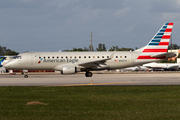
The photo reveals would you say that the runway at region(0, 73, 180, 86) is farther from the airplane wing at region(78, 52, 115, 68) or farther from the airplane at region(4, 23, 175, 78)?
the airplane at region(4, 23, 175, 78)

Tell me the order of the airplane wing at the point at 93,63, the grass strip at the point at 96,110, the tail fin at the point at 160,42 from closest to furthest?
the grass strip at the point at 96,110 → the airplane wing at the point at 93,63 → the tail fin at the point at 160,42

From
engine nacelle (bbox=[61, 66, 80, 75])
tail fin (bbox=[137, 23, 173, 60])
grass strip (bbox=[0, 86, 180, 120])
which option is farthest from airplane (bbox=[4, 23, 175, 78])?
grass strip (bbox=[0, 86, 180, 120])

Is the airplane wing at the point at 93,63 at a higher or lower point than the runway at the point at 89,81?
higher

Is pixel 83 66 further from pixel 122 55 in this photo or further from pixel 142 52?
pixel 142 52

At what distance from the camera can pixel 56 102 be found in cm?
1426

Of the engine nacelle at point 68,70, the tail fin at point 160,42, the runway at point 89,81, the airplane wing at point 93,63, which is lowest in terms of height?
the runway at point 89,81

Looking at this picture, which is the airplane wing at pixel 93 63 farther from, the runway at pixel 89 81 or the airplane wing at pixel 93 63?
the runway at pixel 89 81

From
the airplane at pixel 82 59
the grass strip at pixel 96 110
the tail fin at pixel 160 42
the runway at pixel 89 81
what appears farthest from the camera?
the tail fin at pixel 160 42

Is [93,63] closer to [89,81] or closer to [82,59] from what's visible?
[82,59]

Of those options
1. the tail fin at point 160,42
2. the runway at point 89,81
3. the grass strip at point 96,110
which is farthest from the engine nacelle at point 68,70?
the grass strip at point 96,110

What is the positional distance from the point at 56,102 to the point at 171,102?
6132mm

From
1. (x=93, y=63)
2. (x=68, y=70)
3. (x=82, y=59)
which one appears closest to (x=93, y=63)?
(x=93, y=63)

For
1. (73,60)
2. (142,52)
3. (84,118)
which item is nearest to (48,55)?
(73,60)

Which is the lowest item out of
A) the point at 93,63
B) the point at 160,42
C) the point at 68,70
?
the point at 68,70
